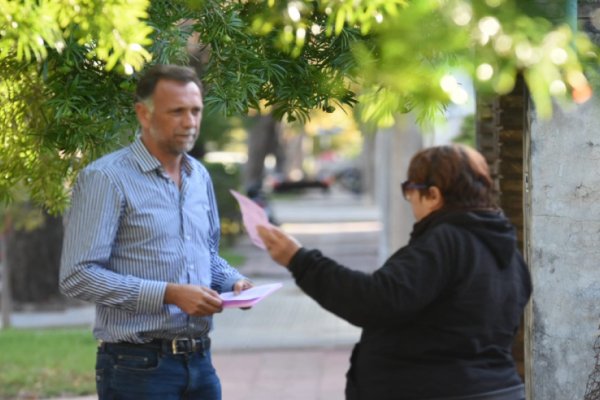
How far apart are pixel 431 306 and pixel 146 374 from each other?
1.12 m

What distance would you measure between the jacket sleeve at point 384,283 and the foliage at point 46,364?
6.75 m

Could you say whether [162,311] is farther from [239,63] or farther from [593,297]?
[593,297]

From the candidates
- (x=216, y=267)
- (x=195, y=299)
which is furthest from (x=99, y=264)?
(x=216, y=267)

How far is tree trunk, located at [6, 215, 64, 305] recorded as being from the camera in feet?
60.4

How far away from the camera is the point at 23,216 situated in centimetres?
1573

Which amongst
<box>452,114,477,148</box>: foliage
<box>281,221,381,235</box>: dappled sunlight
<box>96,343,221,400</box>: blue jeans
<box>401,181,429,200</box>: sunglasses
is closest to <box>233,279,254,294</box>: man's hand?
<box>96,343,221,400</box>: blue jeans

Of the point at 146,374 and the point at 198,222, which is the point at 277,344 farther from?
the point at 146,374

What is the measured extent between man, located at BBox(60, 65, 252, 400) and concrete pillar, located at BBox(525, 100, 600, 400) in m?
1.68

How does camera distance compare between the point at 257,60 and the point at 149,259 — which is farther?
the point at 257,60

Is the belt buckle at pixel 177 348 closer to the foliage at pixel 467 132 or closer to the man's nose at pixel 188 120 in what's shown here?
the man's nose at pixel 188 120

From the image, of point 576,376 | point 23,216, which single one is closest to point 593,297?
point 576,376

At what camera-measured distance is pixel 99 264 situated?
443cm

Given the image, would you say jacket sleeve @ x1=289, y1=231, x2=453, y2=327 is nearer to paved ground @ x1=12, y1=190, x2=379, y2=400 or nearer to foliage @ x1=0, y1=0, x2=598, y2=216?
foliage @ x1=0, y1=0, x2=598, y2=216

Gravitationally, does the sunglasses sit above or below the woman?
above
